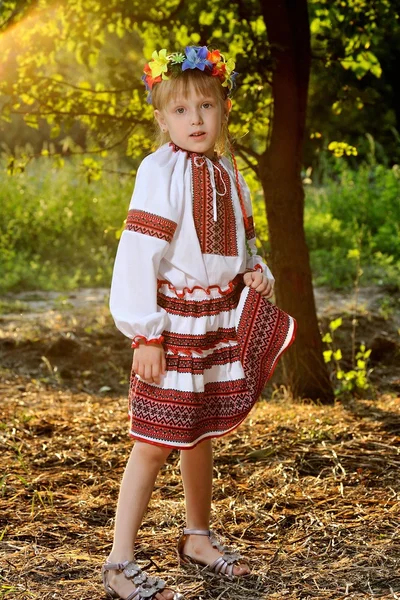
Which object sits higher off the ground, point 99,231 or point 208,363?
point 99,231

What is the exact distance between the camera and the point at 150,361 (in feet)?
7.64

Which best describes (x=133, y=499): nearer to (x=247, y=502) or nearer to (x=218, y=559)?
(x=218, y=559)

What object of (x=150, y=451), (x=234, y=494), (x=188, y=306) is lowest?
(x=234, y=494)

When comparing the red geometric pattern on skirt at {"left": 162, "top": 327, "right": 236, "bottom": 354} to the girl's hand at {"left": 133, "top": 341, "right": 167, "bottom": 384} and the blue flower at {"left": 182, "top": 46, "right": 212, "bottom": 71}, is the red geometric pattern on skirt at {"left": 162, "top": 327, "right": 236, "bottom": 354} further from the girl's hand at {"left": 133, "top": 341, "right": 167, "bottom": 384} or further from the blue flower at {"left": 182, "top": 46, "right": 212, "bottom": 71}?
the blue flower at {"left": 182, "top": 46, "right": 212, "bottom": 71}

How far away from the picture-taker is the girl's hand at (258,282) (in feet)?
8.31

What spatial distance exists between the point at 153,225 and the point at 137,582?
974 mm

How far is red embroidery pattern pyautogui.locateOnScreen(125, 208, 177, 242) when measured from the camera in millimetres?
2354

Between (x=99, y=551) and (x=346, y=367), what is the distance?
2910 millimetres

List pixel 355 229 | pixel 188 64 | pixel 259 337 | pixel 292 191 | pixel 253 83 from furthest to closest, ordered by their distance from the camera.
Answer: pixel 355 229
pixel 292 191
pixel 253 83
pixel 259 337
pixel 188 64

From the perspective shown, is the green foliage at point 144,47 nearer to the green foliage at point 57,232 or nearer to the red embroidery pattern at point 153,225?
the red embroidery pattern at point 153,225

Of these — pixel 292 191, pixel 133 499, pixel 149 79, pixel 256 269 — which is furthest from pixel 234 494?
pixel 292 191

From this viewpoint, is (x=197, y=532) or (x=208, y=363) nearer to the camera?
(x=208, y=363)

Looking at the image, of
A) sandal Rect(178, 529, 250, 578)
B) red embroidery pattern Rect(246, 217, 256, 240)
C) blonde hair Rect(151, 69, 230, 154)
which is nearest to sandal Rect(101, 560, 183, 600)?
sandal Rect(178, 529, 250, 578)

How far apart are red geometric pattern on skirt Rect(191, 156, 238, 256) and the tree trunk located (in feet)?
5.84
